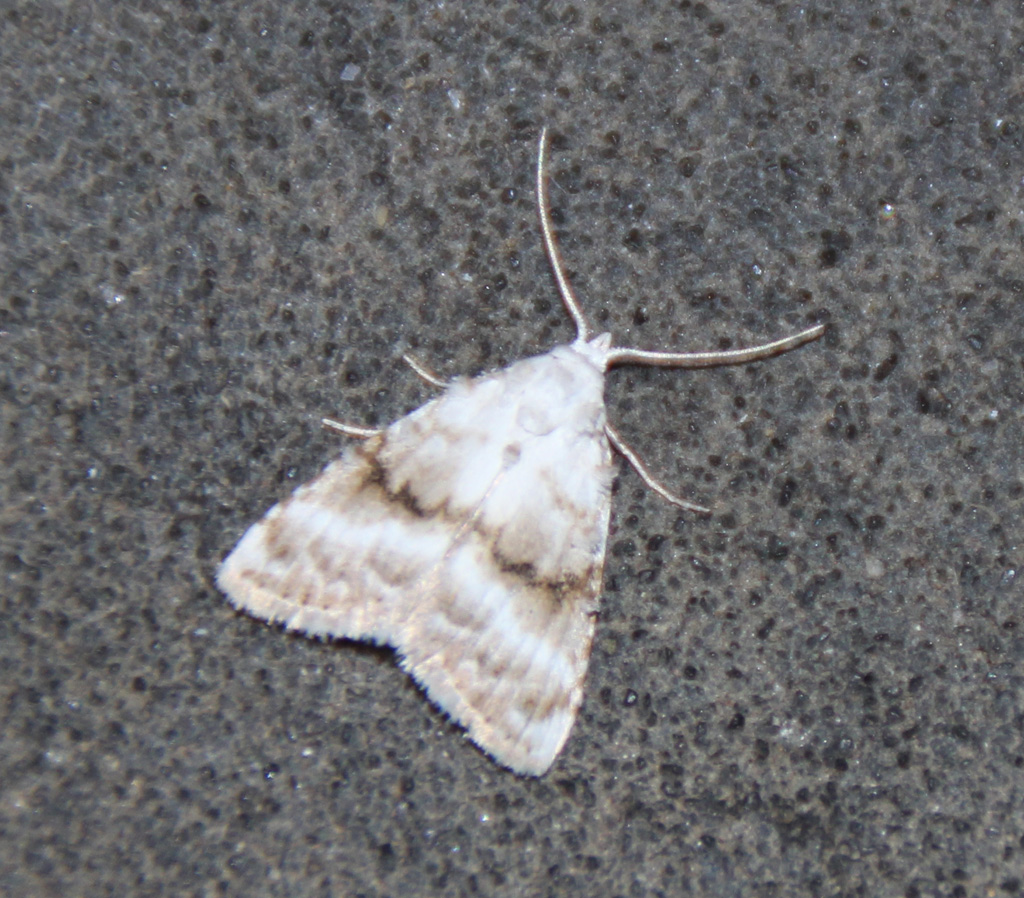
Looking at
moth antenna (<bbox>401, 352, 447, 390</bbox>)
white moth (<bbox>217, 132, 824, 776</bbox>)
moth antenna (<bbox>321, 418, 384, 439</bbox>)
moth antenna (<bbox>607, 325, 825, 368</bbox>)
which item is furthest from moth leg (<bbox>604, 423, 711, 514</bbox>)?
moth antenna (<bbox>321, 418, 384, 439</bbox>)

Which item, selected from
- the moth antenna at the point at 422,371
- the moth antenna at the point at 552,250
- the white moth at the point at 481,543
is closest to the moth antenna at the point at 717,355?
the white moth at the point at 481,543

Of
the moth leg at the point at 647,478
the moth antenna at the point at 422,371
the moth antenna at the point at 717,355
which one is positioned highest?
the moth antenna at the point at 717,355

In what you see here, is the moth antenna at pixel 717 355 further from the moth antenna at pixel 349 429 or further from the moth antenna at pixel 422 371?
the moth antenna at pixel 349 429

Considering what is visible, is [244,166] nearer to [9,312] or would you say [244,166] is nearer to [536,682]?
[9,312]

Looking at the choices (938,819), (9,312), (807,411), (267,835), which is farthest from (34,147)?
(938,819)

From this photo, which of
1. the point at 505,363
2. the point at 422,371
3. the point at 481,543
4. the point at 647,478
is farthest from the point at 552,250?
the point at 481,543

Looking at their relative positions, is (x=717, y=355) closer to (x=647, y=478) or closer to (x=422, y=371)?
(x=647, y=478)
